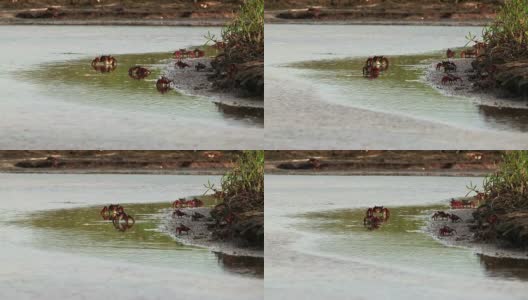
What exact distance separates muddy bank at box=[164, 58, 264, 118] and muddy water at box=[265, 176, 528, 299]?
1349 millimetres

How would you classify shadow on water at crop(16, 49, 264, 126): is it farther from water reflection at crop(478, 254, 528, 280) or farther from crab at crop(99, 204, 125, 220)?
water reflection at crop(478, 254, 528, 280)

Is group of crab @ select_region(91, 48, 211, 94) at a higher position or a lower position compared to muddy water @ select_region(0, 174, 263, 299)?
higher

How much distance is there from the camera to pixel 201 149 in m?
15.1

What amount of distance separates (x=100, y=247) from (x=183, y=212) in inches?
35.2

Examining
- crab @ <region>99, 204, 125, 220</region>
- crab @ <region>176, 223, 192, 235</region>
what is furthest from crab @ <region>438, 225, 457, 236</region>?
crab @ <region>99, 204, 125, 220</region>

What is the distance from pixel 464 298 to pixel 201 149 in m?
2.53

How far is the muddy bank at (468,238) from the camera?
51.2 ft

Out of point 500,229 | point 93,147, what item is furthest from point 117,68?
point 500,229

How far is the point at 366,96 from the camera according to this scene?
17703 mm

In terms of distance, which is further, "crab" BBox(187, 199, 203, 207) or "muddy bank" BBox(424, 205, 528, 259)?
"crab" BBox(187, 199, 203, 207)

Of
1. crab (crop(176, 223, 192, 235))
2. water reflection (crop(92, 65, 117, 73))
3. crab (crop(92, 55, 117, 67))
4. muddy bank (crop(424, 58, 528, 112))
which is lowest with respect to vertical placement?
crab (crop(176, 223, 192, 235))

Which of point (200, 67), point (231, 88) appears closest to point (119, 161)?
point (200, 67)

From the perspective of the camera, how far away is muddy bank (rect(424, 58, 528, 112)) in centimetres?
1672

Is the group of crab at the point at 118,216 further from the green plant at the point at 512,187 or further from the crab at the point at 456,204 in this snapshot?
the green plant at the point at 512,187
